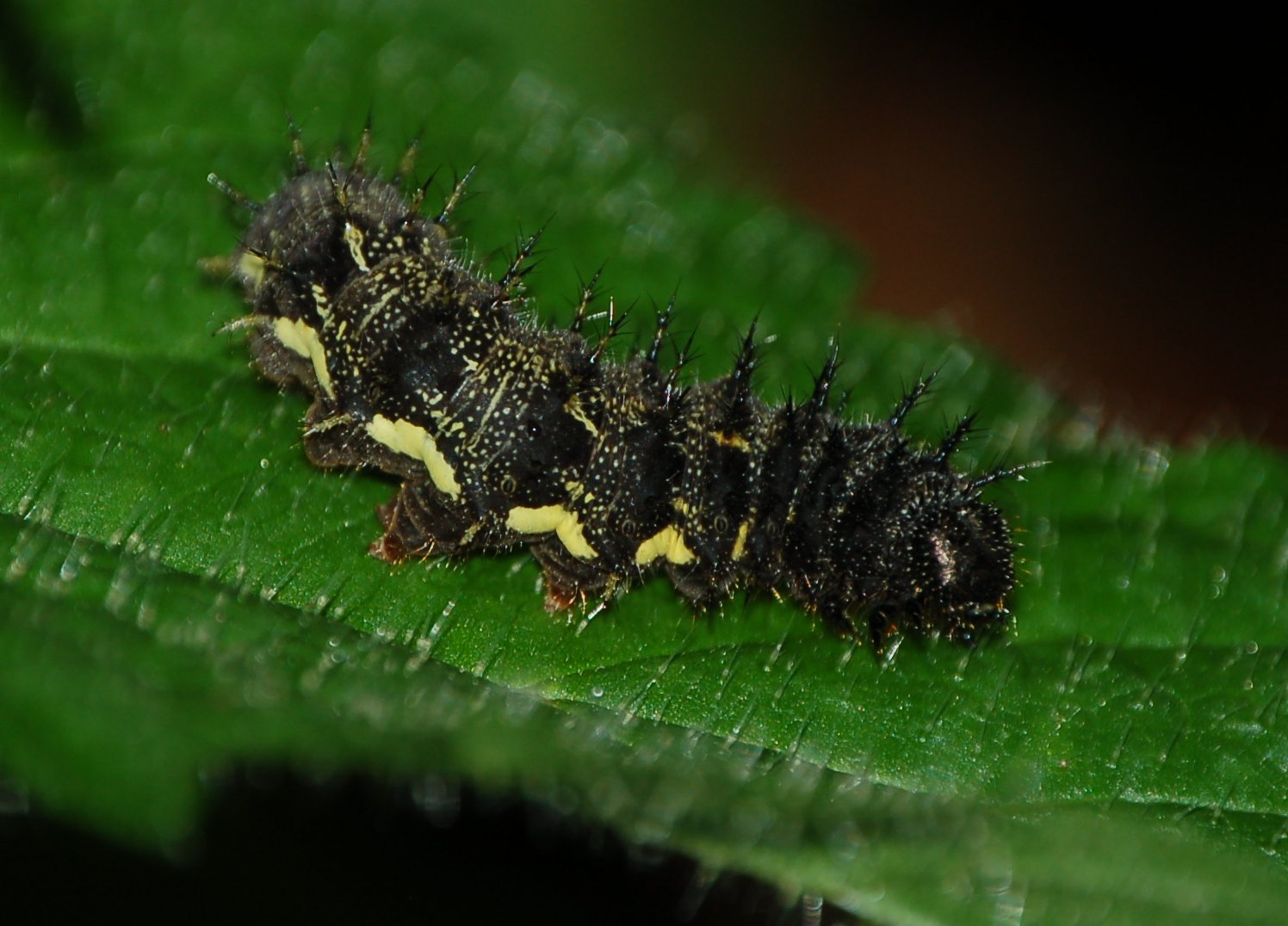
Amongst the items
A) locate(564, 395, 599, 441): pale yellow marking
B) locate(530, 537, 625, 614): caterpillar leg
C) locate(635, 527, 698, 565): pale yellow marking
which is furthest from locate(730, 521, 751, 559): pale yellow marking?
locate(564, 395, 599, 441): pale yellow marking

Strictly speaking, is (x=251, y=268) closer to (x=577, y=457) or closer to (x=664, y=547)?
(x=577, y=457)

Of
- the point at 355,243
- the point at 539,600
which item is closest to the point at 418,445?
the point at 539,600

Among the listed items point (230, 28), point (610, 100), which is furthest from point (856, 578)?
point (610, 100)

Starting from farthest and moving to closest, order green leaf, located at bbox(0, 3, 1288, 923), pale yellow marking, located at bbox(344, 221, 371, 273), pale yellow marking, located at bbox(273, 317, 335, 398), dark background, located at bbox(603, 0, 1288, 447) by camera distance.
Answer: dark background, located at bbox(603, 0, 1288, 447) < pale yellow marking, located at bbox(344, 221, 371, 273) < pale yellow marking, located at bbox(273, 317, 335, 398) < green leaf, located at bbox(0, 3, 1288, 923)

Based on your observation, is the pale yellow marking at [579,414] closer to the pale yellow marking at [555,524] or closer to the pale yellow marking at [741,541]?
the pale yellow marking at [555,524]

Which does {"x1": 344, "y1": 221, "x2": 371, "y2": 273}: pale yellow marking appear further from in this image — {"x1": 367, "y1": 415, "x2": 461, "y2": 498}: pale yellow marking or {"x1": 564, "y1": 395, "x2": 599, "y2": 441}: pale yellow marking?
{"x1": 564, "y1": 395, "x2": 599, "y2": 441}: pale yellow marking

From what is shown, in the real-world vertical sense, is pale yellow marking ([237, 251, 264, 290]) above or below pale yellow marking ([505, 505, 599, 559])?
above

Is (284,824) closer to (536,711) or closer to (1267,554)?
(536,711)
